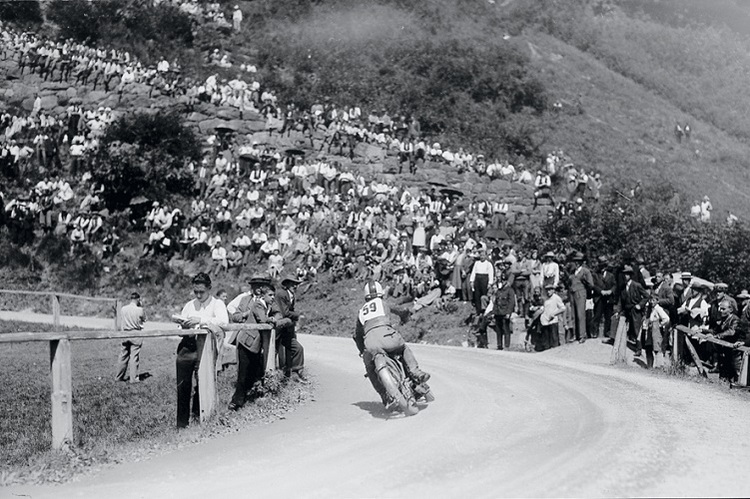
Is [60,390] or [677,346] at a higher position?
[60,390]

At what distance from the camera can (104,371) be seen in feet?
58.7

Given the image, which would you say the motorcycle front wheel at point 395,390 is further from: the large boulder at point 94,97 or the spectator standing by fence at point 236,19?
the spectator standing by fence at point 236,19

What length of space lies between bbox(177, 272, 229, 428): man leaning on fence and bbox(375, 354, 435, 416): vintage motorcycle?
6.89 ft

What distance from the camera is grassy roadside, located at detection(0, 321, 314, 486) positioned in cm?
793

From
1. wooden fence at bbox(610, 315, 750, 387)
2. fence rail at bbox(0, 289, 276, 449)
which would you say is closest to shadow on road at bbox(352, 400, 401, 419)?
fence rail at bbox(0, 289, 276, 449)

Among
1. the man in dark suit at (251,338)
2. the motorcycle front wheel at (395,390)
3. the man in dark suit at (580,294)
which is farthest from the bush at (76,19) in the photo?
the motorcycle front wheel at (395,390)

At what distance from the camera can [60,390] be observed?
7875mm

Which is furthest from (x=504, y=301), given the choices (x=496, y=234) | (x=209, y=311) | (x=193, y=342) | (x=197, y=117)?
A: (x=197, y=117)

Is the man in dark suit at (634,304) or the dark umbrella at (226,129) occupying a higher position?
the dark umbrella at (226,129)

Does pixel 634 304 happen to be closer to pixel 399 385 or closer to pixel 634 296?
pixel 634 296

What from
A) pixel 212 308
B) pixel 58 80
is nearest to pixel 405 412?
pixel 212 308

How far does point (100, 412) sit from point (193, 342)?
13.3ft

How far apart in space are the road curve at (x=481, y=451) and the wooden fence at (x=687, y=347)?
3.26 ft

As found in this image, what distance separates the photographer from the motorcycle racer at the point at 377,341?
34.4 ft
